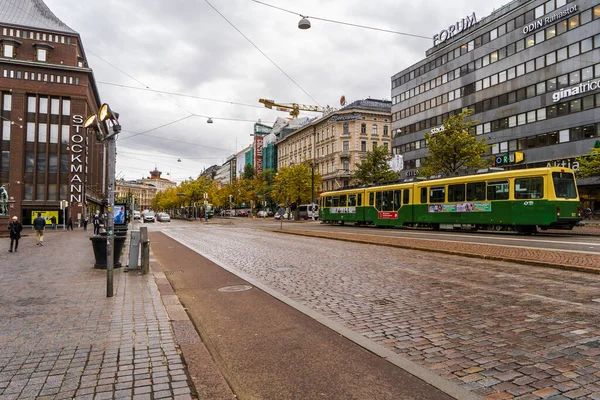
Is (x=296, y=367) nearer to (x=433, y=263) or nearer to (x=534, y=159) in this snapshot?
(x=433, y=263)

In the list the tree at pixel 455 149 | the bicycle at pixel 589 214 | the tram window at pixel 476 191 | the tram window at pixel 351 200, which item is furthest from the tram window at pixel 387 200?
the bicycle at pixel 589 214

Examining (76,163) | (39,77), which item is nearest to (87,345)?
(76,163)

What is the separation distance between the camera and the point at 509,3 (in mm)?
45094

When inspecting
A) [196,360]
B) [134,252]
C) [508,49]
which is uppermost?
[508,49]

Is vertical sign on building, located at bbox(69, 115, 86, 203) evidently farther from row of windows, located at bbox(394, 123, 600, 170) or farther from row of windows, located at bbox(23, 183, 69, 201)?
row of windows, located at bbox(394, 123, 600, 170)

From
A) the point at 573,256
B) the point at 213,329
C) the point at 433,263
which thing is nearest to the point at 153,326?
the point at 213,329

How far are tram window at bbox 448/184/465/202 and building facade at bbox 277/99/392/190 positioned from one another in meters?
41.4

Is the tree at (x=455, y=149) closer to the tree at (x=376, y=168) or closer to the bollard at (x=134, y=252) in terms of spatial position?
the tree at (x=376, y=168)

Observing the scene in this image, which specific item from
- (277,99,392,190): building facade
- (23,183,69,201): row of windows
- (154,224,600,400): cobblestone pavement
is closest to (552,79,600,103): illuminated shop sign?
(277,99,392,190): building facade

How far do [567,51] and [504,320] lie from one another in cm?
4313

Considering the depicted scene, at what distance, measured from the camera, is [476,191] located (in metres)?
22.6

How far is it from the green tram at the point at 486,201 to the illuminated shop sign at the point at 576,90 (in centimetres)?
2201

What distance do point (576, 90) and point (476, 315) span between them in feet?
135

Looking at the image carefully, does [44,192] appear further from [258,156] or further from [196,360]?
[258,156]
